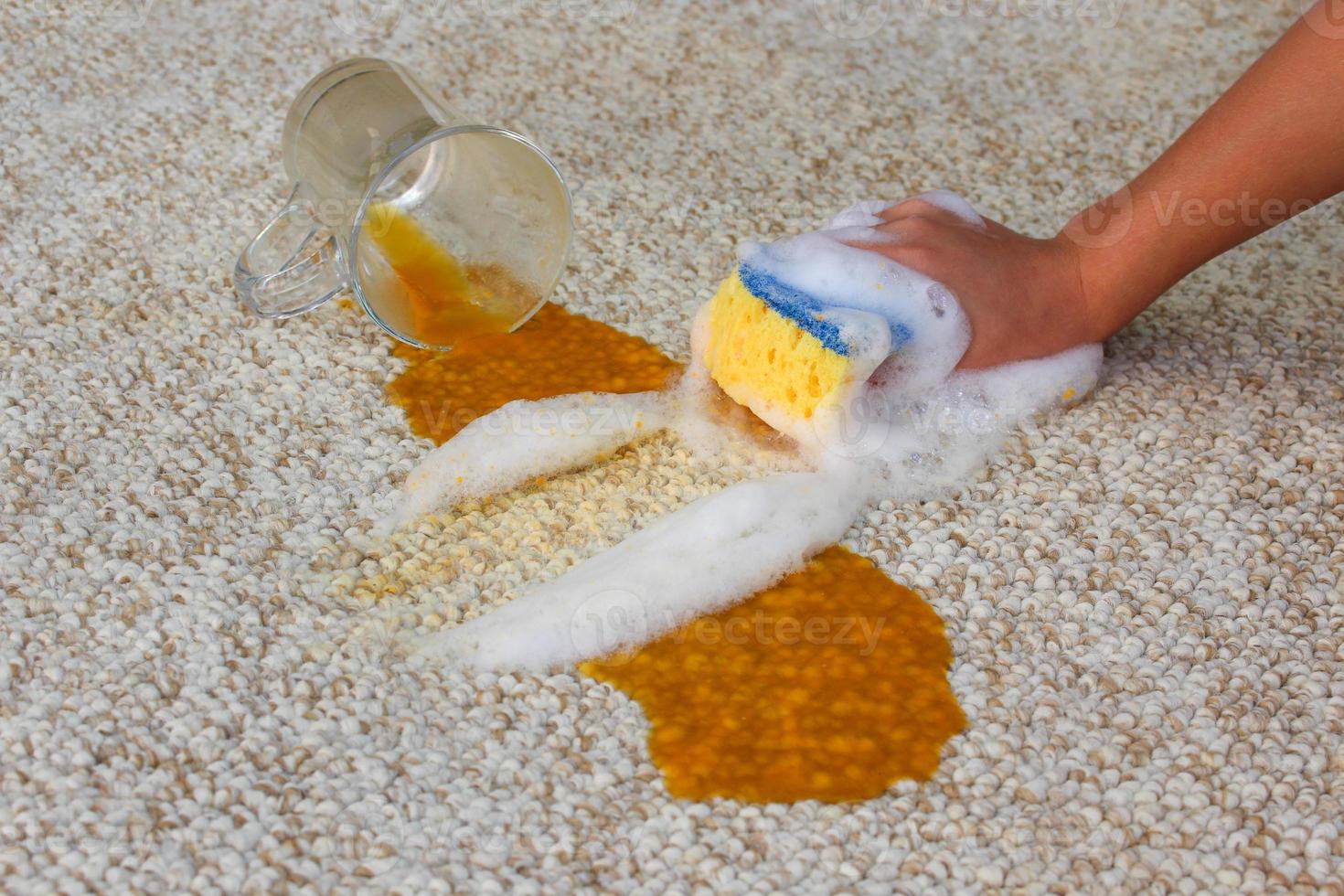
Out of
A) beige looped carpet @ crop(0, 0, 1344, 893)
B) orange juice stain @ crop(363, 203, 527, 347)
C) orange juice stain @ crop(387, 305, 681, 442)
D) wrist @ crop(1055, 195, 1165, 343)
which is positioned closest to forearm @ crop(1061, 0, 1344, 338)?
wrist @ crop(1055, 195, 1165, 343)

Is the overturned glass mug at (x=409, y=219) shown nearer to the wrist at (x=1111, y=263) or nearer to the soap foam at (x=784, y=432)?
the soap foam at (x=784, y=432)

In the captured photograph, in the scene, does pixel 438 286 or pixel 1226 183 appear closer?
pixel 1226 183

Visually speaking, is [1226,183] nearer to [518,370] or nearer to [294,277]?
[518,370]

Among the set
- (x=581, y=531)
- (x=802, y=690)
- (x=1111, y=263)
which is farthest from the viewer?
(x=1111, y=263)

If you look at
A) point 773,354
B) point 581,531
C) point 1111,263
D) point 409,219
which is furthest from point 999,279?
point 409,219

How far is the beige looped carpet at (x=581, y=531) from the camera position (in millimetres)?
792

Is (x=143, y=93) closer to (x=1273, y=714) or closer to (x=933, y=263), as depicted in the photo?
(x=933, y=263)

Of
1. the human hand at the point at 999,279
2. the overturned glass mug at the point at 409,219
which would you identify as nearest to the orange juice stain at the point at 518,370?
the overturned glass mug at the point at 409,219

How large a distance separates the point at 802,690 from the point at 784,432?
270mm

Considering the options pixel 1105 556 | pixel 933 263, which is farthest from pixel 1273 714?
pixel 933 263

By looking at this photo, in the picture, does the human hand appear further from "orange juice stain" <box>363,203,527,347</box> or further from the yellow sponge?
"orange juice stain" <box>363,203,527,347</box>

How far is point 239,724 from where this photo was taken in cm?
85

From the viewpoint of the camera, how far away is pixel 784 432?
109 centimetres

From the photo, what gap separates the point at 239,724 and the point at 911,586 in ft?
1.60
